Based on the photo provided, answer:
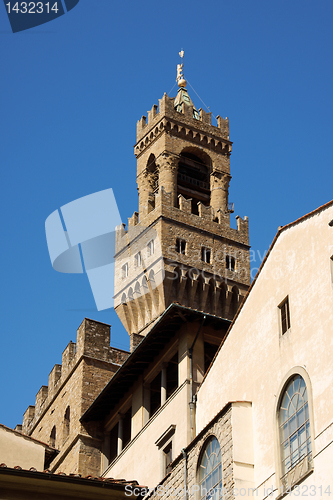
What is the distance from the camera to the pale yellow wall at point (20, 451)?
67.7 ft

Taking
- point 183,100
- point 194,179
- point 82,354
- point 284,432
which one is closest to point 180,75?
point 183,100

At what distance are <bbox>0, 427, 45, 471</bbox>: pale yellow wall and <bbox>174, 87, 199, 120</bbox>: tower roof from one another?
3448 centimetres

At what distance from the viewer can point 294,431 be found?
48.3 ft

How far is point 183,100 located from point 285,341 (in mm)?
40770

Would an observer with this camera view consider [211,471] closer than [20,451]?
Yes

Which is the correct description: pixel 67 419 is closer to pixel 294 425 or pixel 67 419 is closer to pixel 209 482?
pixel 209 482

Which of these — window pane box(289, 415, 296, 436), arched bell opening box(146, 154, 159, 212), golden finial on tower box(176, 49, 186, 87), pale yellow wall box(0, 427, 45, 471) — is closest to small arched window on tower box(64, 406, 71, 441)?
pale yellow wall box(0, 427, 45, 471)

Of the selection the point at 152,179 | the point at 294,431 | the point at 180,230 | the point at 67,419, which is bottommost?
the point at 294,431

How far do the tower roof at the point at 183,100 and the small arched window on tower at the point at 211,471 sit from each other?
3775 cm

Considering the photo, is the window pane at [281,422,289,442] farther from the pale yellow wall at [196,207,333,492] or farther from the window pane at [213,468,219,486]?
the window pane at [213,468,219,486]

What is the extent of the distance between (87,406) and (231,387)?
1062 centimetres

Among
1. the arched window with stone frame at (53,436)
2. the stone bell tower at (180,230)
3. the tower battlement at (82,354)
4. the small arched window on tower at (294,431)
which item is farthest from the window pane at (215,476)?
the stone bell tower at (180,230)

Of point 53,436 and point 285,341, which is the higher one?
point 53,436

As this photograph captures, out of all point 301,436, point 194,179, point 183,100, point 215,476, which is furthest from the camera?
point 183,100
